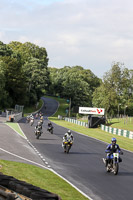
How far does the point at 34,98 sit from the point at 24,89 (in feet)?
30.0

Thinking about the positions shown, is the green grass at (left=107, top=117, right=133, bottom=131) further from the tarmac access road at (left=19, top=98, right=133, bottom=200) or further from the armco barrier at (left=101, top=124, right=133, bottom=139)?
the tarmac access road at (left=19, top=98, right=133, bottom=200)

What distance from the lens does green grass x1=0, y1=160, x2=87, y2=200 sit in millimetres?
11220

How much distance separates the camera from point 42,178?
44.5ft

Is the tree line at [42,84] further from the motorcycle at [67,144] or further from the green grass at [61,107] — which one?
the motorcycle at [67,144]

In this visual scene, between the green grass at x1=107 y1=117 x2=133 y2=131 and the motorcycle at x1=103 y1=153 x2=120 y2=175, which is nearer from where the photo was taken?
the motorcycle at x1=103 y1=153 x2=120 y2=175

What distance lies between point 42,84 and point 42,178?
339 ft

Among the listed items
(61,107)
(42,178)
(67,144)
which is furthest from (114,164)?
(61,107)

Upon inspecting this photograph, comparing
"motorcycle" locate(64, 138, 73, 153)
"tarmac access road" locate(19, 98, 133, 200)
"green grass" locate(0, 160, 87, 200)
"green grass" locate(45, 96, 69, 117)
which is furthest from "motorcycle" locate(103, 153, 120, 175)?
"green grass" locate(45, 96, 69, 117)

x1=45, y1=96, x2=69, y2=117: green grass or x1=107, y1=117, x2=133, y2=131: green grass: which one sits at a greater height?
x1=45, y1=96, x2=69, y2=117: green grass

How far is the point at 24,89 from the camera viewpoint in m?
105

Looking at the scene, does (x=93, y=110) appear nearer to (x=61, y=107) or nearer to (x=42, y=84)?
(x=42, y=84)

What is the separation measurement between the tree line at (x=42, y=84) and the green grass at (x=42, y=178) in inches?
2604

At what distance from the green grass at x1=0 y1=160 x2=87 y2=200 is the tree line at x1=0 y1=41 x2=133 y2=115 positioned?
66152mm

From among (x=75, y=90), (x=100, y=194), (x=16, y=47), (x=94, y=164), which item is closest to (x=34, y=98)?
(x=75, y=90)
